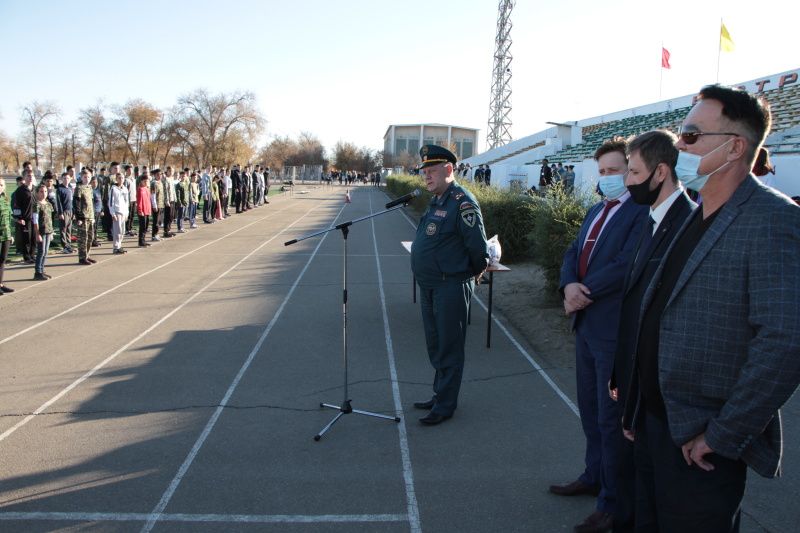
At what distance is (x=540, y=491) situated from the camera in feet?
12.8

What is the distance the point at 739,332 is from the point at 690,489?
0.60 metres

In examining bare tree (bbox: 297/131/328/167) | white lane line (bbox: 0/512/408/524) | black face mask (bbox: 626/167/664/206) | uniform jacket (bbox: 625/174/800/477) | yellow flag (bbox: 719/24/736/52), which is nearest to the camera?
uniform jacket (bbox: 625/174/800/477)

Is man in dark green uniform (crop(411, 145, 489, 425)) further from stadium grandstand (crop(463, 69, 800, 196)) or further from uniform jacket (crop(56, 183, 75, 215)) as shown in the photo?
uniform jacket (crop(56, 183, 75, 215))

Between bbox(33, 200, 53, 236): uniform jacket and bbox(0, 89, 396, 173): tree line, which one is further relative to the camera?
bbox(0, 89, 396, 173): tree line

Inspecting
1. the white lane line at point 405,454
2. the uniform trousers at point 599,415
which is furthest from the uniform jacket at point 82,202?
the uniform trousers at point 599,415

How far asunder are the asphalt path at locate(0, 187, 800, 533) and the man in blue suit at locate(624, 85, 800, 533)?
163 centimetres

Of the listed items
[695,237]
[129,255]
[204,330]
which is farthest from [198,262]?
[695,237]

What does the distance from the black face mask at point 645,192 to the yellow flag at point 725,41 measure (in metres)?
33.4

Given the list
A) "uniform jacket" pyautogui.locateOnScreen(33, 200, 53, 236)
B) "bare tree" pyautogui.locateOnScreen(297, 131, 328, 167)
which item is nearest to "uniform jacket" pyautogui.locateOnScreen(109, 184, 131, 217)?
"uniform jacket" pyautogui.locateOnScreen(33, 200, 53, 236)

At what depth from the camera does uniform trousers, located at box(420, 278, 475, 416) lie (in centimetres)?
479

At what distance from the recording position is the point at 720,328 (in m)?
1.93

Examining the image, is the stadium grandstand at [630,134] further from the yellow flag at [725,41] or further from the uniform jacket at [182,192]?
the uniform jacket at [182,192]

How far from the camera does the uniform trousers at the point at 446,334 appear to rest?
4793 millimetres

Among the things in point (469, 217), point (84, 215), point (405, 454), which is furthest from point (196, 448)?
point (84, 215)
